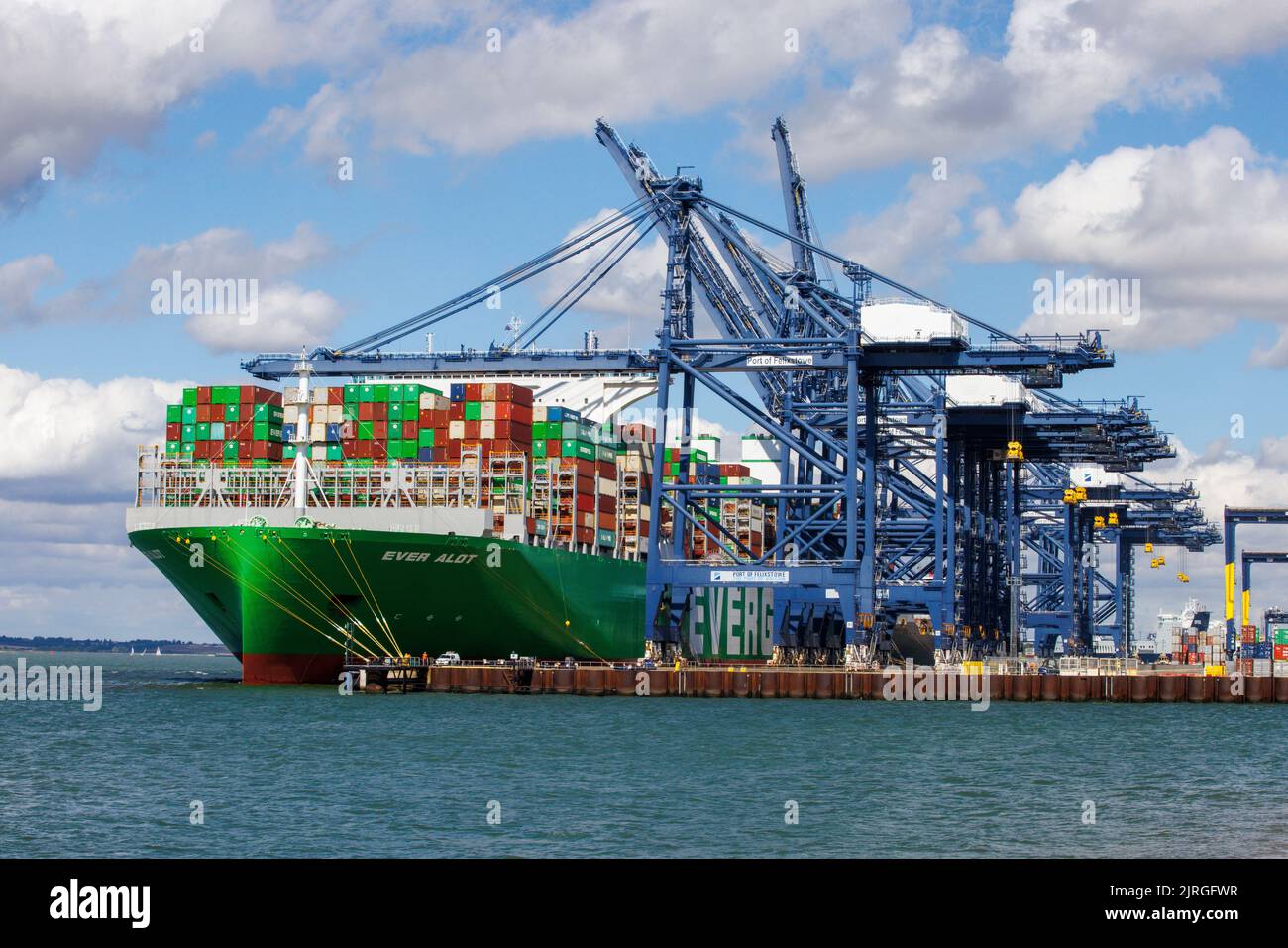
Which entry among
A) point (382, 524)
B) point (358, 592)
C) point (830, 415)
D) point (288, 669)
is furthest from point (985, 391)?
point (288, 669)

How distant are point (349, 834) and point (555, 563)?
1483 inches

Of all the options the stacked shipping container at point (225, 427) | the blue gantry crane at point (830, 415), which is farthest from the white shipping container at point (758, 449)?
the stacked shipping container at point (225, 427)

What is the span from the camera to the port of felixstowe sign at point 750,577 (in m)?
63.5

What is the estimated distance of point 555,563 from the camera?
213ft

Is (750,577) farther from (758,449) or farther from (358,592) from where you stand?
(758,449)

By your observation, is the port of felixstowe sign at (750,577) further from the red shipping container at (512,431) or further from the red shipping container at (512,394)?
the red shipping container at (512,394)

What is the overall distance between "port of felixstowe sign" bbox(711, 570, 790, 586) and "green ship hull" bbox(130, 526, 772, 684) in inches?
244

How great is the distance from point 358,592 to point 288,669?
170 inches

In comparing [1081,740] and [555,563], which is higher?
[555,563]

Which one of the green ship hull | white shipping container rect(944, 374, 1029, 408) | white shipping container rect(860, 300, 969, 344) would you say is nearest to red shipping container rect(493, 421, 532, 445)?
the green ship hull

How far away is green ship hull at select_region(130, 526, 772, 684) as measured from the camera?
186 ft
